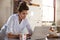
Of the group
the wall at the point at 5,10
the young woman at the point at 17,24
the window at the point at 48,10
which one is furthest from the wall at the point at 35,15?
the young woman at the point at 17,24

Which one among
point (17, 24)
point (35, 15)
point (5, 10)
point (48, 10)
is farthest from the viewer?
point (48, 10)

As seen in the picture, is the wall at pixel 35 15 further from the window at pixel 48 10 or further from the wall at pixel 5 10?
the wall at pixel 5 10

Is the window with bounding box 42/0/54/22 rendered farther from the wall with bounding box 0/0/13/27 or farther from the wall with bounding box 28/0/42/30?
the wall with bounding box 0/0/13/27

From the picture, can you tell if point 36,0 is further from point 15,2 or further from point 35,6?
point 15,2

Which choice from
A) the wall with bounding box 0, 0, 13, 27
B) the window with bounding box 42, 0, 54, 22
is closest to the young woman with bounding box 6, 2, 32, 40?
the wall with bounding box 0, 0, 13, 27

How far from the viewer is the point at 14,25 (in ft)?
6.97

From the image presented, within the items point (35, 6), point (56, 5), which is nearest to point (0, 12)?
point (35, 6)

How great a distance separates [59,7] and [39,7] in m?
1.44

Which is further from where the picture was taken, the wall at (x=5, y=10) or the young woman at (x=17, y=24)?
the wall at (x=5, y=10)

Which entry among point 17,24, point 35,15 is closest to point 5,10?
point 35,15

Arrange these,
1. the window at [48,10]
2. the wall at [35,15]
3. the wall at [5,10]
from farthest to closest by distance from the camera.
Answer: the window at [48,10], the wall at [35,15], the wall at [5,10]

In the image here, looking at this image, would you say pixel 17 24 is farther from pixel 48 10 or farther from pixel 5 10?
pixel 48 10

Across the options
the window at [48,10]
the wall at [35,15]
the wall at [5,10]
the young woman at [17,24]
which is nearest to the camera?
the young woman at [17,24]

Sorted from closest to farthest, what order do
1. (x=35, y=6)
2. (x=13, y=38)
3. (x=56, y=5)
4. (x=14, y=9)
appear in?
(x=13, y=38), (x=14, y=9), (x=35, y=6), (x=56, y=5)
